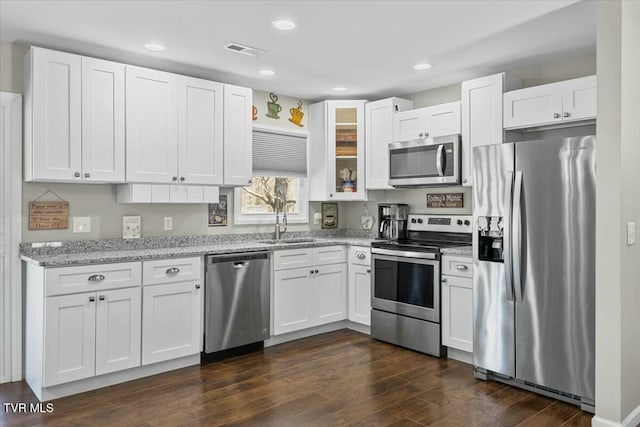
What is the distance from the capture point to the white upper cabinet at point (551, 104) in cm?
337

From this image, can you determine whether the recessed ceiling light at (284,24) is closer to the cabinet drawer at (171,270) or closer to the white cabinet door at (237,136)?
the white cabinet door at (237,136)

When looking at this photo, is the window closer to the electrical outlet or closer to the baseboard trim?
the electrical outlet

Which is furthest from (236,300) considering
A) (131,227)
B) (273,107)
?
(273,107)

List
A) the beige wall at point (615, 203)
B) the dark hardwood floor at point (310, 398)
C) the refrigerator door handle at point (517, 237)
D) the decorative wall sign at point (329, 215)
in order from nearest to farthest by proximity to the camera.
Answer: the beige wall at point (615, 203) < the dark hardwood floor at point (310, 398) < the refrigerator door handle at point (517, 237) < the decorative wall sign at point (329, 215)

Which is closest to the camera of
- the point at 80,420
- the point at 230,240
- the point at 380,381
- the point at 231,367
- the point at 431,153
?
the point at 80,420

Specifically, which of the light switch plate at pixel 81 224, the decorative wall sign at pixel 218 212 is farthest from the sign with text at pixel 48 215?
the decorative wall sign at pixel 218 212

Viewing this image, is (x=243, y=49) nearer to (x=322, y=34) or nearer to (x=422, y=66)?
(x=322, y=34)

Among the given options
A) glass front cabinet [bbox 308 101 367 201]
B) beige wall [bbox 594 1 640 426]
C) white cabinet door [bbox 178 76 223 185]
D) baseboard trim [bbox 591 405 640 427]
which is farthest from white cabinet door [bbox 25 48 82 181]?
baseboard trim [bbox 591 405 640 427]

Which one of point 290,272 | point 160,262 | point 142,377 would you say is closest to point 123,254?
point 160,262

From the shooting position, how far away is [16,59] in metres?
3.49

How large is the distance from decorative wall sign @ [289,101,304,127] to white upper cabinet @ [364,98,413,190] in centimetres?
72

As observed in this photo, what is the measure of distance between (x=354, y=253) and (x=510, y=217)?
1.82m

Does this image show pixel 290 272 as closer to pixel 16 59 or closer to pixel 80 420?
pixel 80 420

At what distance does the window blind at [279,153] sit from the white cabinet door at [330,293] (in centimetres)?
114
